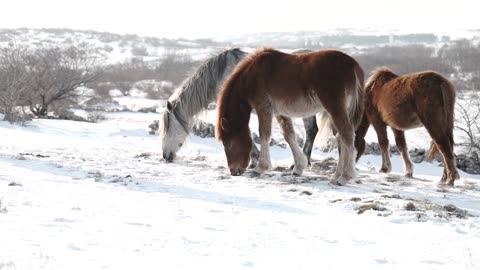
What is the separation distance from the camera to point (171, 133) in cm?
856

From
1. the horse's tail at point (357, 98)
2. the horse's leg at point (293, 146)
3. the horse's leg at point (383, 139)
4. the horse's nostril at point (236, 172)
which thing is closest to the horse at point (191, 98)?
the horse's leg at point (293, 146)

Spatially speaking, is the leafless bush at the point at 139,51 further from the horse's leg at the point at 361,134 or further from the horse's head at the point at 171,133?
the horse's leg at the point at 361,134

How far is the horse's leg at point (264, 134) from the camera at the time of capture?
7.21 m

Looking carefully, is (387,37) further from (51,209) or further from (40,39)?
(51,209)

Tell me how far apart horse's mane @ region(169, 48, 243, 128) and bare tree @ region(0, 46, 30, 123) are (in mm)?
9062

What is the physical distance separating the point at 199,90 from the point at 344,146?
2742mm

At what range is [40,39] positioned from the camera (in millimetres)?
124000

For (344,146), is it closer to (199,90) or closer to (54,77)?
(199,90)

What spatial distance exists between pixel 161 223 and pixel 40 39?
131636 mm

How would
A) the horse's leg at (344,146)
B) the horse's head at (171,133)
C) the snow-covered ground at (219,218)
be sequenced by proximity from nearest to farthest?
1. the snow-covered ground at (219,218)
2. the horse's leg at (344,146)
3. the horse's head at (171,133)

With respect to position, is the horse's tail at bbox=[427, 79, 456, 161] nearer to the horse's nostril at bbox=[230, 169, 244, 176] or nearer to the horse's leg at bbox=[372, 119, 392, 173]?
the horse's leg at bbox=[372, 119, 392, 173]

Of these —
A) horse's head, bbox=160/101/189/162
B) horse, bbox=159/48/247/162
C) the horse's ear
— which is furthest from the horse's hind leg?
horse's head, bbox=160/101/189/162

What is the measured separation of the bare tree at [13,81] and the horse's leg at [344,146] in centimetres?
1188

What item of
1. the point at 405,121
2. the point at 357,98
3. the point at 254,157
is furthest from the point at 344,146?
the point at 254,157
